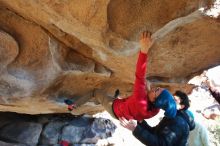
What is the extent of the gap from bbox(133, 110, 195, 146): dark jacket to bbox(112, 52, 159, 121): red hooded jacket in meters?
0.13

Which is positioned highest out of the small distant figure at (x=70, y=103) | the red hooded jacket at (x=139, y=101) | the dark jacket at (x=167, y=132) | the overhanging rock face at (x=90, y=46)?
the overhanging rock face at (x=90, y=46)

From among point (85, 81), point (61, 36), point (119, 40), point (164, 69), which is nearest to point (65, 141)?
point (85, 81)

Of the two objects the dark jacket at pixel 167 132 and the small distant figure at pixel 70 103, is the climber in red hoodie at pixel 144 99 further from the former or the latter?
the small distant figure at pixel 70 103

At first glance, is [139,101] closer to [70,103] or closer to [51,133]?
[70,103]

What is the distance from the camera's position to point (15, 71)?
5.08 m

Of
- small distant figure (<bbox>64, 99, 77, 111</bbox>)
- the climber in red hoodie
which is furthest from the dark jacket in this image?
small distant figure (<bbox>64, 99, 77, 111</bbox>)

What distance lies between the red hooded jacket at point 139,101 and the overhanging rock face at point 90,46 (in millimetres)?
700

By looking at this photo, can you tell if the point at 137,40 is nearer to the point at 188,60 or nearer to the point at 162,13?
the point at 162,13

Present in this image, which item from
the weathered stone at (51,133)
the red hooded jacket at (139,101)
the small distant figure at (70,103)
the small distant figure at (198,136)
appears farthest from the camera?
the weathered stone at (51,133)

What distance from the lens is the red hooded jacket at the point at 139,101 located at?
3.71 meters

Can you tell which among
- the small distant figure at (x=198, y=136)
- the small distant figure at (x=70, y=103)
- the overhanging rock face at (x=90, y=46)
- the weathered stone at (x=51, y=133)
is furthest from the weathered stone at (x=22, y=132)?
the small distant figure at (x=198, y=136)

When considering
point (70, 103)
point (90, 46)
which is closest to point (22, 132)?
point (70, 103)

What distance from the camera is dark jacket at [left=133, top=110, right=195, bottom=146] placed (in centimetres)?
372

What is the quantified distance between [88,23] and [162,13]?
0.90m
